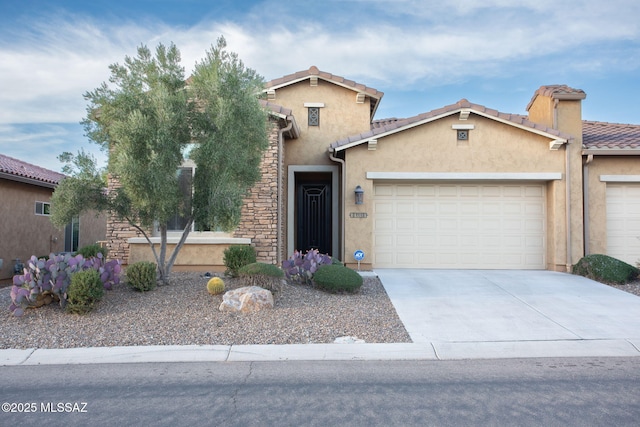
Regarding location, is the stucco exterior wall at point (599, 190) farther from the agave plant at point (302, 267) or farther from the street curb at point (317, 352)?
the agave plant at point (302, 267)

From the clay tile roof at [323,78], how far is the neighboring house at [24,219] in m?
6.48

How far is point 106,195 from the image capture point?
859cm

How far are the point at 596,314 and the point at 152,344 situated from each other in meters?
6.95

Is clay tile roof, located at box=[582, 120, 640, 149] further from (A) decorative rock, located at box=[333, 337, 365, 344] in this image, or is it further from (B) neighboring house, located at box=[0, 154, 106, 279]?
(B) neighboring house, located at box=[0, 154, 106, 279]

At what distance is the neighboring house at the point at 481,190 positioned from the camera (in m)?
11.9

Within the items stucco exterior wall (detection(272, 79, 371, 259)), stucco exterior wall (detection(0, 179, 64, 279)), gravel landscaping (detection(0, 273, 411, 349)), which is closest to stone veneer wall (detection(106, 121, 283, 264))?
stucco exterior wall (detection(272, 79, 371, 259))

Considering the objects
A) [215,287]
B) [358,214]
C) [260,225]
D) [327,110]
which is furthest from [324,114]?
[215,287]

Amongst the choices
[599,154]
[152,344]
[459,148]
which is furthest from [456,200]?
[152,344]

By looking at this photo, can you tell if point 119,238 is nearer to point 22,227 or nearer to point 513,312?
point 22,227

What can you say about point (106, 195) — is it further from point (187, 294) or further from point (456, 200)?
point (456, 200)

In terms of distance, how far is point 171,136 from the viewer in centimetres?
795

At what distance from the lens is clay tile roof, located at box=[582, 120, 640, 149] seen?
11984 mm

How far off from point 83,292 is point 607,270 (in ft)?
34.7

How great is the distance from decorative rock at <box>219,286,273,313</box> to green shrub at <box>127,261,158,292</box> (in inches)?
65.2
